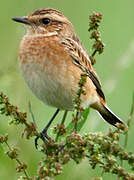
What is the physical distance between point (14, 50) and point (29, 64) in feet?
1.32

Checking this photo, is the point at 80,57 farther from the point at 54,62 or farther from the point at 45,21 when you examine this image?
the point at 45,21

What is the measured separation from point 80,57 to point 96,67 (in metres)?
1.97

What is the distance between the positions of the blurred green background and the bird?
11 centimetres

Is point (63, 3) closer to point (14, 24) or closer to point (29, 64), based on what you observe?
point (14, 24)

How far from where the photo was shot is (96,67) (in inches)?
261

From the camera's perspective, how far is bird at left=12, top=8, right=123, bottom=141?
4.35 meters

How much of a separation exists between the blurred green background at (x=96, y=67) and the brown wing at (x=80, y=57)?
147 millimetres

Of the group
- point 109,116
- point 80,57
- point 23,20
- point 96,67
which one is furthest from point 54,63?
point 96,67

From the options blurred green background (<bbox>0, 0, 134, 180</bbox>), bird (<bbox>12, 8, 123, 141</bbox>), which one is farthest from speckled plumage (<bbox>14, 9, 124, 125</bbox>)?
blurred green background (<bbox>0, 0, 134, 180</bbox>)

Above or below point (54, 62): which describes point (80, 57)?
above

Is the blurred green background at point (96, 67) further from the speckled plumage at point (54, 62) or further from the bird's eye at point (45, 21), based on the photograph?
the bird's eye at point (45, 21)

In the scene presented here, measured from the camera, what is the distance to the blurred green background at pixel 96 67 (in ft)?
10.8

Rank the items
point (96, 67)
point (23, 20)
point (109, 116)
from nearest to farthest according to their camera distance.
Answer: point (23, 20), point (109, 116), point (96, 67)

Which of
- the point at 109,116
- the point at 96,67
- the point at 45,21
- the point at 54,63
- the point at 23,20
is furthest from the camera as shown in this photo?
the point at 96,67
